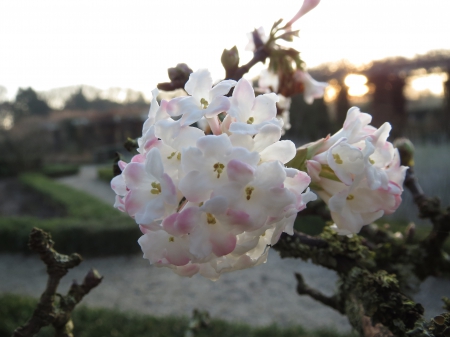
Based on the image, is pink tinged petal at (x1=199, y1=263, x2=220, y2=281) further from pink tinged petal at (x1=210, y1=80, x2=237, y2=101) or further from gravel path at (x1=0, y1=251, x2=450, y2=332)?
gravel path at (x1=0, y1=251, x2=450, y2=332)

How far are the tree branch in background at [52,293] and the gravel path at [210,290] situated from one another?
3.26 m

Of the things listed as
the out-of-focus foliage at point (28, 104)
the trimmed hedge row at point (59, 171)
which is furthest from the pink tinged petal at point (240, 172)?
the out-of-focus foliage at point (28, 104)

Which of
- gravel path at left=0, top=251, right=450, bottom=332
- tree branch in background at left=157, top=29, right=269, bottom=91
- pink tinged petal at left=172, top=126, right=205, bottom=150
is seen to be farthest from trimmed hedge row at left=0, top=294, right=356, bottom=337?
pink tinged petal at left=172, top=126, right=205, bottom=150

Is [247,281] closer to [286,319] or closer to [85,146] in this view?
[286,319]

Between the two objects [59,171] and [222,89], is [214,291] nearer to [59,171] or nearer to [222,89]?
[222,89]

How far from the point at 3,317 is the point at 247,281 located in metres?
2.67

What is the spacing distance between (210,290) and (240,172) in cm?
448

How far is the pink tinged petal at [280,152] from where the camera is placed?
521 millimetres

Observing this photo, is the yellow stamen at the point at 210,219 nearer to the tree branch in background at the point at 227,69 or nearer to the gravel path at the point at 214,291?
the tree branch in background at the point at 227,69

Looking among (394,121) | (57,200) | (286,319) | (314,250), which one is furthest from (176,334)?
(394,121)

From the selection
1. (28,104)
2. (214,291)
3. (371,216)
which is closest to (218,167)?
(371,216)

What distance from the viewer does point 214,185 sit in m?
0.47

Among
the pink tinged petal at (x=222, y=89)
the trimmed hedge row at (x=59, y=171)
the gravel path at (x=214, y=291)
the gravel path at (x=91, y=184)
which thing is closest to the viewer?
the pink tinged petal at (x=222, y=89)

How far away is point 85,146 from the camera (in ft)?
66.5
